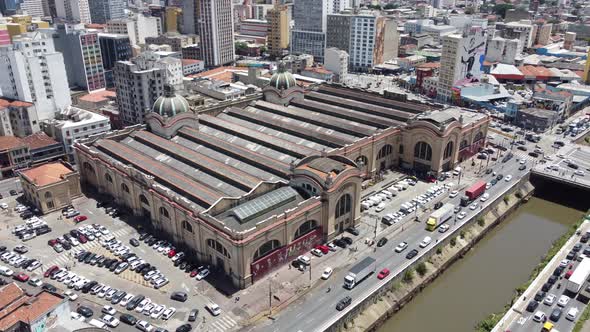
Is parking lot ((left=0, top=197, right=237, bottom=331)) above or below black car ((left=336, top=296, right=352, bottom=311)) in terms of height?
below

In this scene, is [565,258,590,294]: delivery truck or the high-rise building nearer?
[565,258,590,294]: delivery truck

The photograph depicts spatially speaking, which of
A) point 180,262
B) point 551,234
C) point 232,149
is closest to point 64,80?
point 232,149

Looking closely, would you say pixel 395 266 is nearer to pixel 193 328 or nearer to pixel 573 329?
pixel 573 329

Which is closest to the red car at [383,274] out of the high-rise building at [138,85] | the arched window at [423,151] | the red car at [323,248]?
the red car at [323,248]

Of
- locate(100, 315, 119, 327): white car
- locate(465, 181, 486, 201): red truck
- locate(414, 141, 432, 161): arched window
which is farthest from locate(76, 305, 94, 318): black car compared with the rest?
locate(414, 141, 432, 161): arched window

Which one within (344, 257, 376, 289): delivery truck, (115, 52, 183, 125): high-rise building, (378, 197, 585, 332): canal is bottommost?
(378, 197, 585, 332): canal

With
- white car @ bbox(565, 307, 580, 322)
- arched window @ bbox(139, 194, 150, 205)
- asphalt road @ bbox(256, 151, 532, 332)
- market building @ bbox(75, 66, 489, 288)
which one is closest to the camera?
white car @ bbox(565, 307, 580, 322)

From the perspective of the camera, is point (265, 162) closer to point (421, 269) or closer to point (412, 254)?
point (412, 254)

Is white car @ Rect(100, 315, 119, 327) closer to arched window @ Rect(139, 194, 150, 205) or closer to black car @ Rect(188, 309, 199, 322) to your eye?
black car @ Rect(188, 309, 199, 322)
